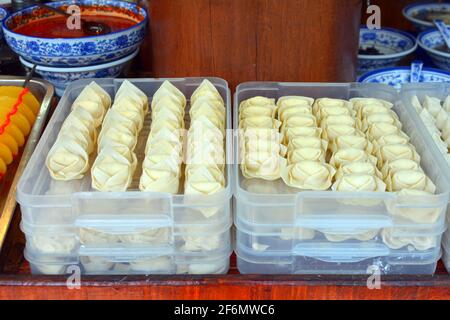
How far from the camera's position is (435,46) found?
6.31ft

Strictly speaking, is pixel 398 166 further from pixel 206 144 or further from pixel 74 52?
pixel 74 52

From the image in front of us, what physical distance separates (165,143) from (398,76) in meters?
0.88

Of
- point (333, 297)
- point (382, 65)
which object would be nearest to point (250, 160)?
point (333, 297)

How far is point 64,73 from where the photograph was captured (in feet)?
5.16

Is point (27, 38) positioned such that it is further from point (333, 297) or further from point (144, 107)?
point (333, 297)

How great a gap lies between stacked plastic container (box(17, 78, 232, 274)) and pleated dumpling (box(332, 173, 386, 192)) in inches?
8.0

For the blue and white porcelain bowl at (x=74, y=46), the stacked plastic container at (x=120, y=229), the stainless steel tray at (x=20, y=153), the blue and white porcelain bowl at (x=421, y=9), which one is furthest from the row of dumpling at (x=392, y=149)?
the blue and white porcelain bowl at (x=421, y=9)

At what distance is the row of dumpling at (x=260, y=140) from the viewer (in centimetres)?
112

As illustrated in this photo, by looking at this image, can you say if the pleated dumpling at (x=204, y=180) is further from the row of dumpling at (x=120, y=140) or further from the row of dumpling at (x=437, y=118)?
the row of dumpling at (x=437, y=118)

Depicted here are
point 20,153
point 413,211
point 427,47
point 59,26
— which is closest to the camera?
point 413,211

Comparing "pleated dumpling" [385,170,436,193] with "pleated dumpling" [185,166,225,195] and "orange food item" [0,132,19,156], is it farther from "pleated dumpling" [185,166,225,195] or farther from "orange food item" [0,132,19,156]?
"orange food item" [0,132,19,156]

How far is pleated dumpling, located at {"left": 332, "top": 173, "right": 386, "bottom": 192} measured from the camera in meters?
1.04

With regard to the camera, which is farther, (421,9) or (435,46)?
(421,9)

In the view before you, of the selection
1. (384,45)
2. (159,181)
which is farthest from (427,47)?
(159,181)
